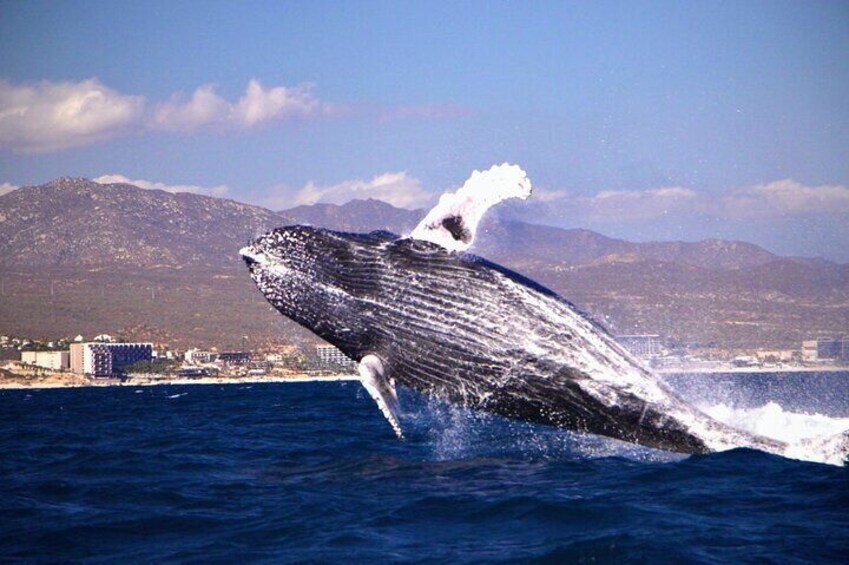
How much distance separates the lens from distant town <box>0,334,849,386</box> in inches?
4902

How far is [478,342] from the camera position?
9.59 meters

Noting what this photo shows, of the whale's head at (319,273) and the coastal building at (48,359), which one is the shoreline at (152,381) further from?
the whale's head at (319,273)

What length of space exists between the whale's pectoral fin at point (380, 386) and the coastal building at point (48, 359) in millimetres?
126981

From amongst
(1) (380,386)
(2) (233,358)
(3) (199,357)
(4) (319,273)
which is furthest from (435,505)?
(3) (199,357)

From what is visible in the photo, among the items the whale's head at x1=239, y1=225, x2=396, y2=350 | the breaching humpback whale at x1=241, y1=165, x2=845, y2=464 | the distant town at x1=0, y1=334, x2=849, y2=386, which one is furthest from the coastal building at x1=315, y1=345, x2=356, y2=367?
the breaching humpback whale at x1=241, y1=165, x2=845, y2=464

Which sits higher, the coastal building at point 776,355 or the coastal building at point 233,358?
the coastal building at point 233,358

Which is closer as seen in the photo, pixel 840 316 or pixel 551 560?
pixel 551 560

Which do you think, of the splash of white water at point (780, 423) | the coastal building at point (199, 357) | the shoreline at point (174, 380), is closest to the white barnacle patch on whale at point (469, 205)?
the splash of white water at point (780, 423)

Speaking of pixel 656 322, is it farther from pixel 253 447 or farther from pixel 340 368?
pixel 253 447

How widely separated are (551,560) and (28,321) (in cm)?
16494

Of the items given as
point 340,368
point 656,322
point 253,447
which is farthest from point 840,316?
point 253,447

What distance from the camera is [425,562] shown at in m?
7.46

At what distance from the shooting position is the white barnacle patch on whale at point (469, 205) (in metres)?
9.89

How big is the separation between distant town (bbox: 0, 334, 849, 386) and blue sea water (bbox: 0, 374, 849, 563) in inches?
4245
